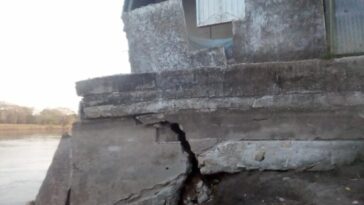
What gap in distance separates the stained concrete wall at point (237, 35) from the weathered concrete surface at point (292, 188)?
110 centimetres

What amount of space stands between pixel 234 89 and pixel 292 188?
0.99 m

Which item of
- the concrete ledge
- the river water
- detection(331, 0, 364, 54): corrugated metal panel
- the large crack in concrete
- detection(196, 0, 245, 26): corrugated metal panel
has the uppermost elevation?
detection(196, 0, 245, 26): corrugated metal panel

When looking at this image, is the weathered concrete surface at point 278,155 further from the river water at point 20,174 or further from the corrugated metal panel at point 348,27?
the river water at point 20,174

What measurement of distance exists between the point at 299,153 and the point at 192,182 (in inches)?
35.9

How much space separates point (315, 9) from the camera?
3.87m

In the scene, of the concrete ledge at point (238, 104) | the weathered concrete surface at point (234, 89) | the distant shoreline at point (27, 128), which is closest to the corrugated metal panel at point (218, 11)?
the weathered concrete surface at point (234, 89)

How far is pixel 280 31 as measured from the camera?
4.01 metres

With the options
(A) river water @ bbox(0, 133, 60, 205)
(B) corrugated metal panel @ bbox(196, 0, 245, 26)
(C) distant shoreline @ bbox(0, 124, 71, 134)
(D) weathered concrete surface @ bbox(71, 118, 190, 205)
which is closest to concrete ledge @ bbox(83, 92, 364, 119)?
(D) weathered concrete surface @ bbox(71, 118, 190, 205)

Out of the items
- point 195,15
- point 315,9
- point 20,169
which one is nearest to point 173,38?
point 195,15

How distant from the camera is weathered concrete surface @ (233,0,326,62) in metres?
3.87

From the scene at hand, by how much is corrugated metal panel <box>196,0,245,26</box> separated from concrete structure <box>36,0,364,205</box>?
202 mm

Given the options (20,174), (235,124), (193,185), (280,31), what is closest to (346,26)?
(280,31)

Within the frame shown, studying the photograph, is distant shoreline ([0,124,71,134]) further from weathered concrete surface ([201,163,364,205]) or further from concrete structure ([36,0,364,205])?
weathered concrete surface ([201,163,364,205])

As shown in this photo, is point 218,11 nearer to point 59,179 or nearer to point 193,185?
point 193,185
